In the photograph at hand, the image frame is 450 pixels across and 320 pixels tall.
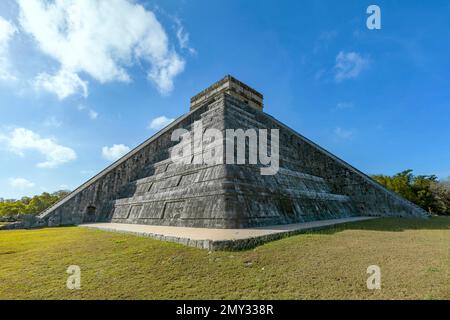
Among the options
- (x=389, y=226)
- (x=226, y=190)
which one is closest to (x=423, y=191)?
(x=389, y=226)

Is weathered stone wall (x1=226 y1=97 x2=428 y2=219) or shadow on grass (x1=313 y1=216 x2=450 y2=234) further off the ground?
weathered stone wall (x1=226 y1=97 x2=428 y2=219)

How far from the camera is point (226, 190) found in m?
10.1

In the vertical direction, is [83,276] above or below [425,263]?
below

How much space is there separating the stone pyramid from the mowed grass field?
133 inches

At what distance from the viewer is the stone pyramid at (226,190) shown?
10.6 meters

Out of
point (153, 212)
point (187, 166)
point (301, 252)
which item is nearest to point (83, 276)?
point (301, 252)

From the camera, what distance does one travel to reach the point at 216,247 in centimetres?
629

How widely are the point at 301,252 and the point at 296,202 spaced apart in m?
7.19

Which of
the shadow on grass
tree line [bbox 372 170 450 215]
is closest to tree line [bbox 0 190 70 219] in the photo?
the shadow on grass

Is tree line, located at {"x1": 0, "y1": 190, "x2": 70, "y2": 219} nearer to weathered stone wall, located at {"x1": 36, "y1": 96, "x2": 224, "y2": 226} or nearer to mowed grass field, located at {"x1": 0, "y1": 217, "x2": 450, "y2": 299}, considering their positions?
weathered stone wall, located at {"x1": 36, "y1": 96, "x2": 224, "y2": 226}

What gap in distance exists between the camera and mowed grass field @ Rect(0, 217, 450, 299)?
153 inches

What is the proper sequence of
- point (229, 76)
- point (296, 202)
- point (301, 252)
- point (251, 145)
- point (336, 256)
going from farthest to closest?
point (229, 76) < point (251, 145) < point (296, 202) < point (301, 252) < point (336, 256)
